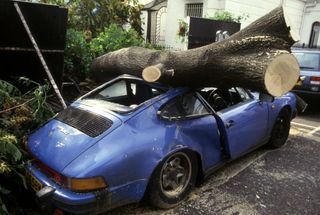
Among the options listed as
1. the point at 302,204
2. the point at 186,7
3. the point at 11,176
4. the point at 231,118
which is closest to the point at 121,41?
the point at 231,118

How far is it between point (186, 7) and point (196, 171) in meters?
10.8

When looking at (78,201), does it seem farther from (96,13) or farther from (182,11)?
(182,11)

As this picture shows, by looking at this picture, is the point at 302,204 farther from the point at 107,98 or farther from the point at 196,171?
the point at 107,98

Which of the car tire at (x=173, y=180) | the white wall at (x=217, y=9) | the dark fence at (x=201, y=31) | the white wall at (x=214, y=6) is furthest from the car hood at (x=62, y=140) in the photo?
the white wall at (x=217, y=9)

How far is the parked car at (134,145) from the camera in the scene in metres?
2.84

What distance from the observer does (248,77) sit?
10.7 feet

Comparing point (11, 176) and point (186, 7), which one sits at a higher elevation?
point (186, 7)

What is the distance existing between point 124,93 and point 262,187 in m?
2.12

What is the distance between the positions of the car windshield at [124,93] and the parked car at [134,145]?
0.04 ft

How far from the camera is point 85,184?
9.09 ft

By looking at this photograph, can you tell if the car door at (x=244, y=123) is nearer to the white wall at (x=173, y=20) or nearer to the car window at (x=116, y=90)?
the car window at (x=116, y=90)

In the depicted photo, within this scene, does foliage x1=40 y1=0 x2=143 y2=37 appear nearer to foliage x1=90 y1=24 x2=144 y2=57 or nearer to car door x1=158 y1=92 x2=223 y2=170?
foliage x1=90 y1=24 x2=144 y2=57

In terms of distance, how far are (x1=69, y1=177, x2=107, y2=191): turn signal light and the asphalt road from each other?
71 centimetres

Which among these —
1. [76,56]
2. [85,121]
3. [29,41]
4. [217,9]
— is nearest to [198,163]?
[85,121]
